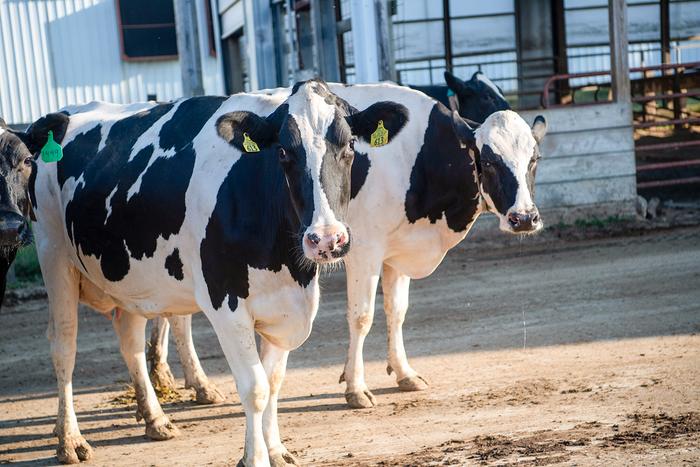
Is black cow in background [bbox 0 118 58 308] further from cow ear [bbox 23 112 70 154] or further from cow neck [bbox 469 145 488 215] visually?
cow neck [bbox 469 145 488 215]

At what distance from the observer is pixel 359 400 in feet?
22.4

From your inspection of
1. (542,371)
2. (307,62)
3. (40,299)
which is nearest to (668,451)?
(542,371)

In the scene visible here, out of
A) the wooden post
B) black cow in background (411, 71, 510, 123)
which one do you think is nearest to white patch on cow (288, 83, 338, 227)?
black cow in background (411, 71, 510, 123)

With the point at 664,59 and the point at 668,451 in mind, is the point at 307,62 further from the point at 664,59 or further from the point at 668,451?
the point at 668,451

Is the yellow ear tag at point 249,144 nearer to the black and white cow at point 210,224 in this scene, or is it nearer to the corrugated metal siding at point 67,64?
the black and white cow at point 210,224

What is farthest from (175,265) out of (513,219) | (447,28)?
(447,28)

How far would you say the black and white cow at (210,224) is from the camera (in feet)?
16.2

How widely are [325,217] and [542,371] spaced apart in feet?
10.6

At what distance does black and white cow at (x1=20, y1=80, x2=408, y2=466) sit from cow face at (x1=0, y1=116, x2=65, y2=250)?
11 cm

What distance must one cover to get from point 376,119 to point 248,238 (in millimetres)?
974

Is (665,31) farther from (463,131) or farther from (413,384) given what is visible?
(413,384)

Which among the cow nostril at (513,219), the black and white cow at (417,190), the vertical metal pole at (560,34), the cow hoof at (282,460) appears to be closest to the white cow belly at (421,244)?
the black and white cow at (417,190)

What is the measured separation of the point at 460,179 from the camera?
7.14 metres

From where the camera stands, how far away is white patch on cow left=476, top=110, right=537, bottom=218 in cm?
674
